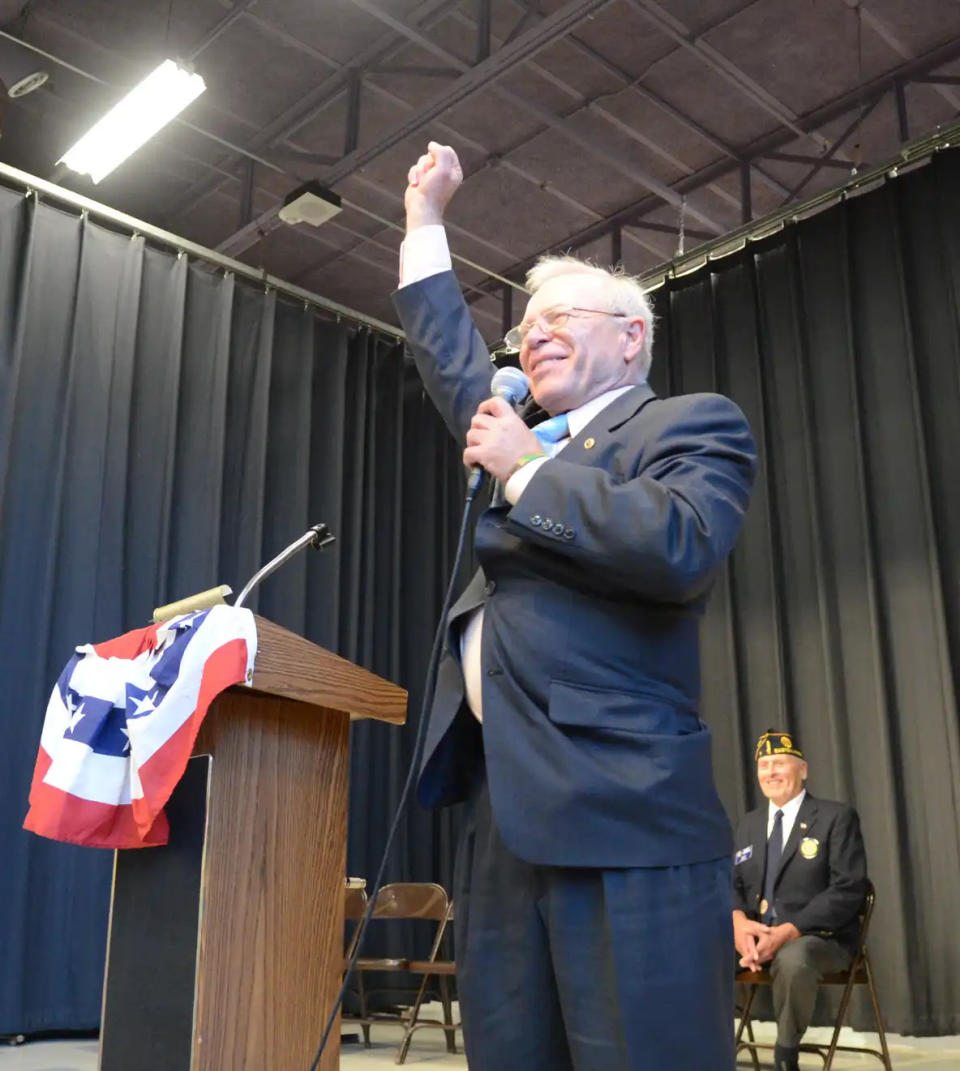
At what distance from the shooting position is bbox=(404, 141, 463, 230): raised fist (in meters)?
1.61

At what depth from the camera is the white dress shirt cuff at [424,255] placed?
5.24 feet

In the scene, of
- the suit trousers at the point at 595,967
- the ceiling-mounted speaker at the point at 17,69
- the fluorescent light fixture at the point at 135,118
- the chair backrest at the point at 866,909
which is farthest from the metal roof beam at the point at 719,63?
the suit trousers at the point at 595,967

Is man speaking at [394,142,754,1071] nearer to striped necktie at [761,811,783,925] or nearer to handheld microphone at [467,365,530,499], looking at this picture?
handheld microphone at [467,365,530,499]

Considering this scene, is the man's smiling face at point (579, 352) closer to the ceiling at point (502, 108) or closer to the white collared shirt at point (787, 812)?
the white collared shirt at point (787, 812)

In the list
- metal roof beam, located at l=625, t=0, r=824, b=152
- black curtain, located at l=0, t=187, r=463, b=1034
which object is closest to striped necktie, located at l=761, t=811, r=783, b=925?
black curtain, located at l=0, t=187, r=463, b=1034

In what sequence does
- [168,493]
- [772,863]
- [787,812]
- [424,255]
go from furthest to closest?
1. [168,493]
2. [787,812]
3. [772,863]
4. [424,255]

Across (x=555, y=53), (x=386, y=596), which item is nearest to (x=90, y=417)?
(x=386, y=596)

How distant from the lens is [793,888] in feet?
15.0

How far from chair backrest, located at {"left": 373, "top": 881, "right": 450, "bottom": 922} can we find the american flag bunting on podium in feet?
10.7

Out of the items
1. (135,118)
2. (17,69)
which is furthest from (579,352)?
(17,69)

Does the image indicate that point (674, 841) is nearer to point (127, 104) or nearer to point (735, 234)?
point (127, 104)

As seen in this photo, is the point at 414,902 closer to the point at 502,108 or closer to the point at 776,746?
the point at 776,746

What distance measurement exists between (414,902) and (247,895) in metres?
3.43

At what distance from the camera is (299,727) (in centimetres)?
226
